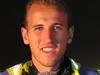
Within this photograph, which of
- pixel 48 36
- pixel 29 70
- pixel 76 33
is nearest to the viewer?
pixel 48 36

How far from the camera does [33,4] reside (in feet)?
7.09

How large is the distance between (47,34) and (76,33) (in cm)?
125

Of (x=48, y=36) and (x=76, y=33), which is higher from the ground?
(x=48, y=36)

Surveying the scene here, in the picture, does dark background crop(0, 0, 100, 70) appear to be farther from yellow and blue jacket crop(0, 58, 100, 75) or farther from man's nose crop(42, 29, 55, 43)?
man's nose crop(42, 29, 55, 43)

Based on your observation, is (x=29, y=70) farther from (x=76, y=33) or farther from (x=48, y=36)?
(x=76, y=33)

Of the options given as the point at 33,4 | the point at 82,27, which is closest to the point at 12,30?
the point at 82,27

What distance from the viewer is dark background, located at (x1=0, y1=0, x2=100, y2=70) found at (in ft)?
10.5

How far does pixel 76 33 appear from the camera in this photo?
3.28m

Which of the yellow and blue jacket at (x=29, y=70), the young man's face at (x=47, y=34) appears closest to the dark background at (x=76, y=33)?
the yellow and blue jacket at (x=29, y=70)

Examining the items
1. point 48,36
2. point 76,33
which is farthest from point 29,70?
point 76,33

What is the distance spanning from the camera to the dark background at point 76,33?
3.19 meters

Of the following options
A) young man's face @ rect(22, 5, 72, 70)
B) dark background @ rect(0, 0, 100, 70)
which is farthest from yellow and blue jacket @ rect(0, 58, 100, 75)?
dark background @ rect(0, 0, 100, 70)

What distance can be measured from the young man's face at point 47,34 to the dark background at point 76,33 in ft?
3.54

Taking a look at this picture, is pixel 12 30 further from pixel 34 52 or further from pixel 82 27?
pixel 34 52
